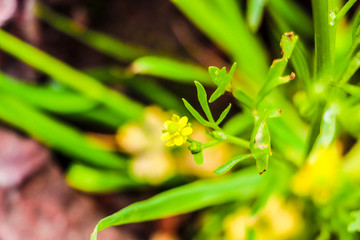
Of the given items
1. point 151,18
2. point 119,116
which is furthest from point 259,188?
point 151,18

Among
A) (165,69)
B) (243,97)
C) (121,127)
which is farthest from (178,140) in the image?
(121,127)

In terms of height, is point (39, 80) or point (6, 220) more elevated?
point (39, 80)

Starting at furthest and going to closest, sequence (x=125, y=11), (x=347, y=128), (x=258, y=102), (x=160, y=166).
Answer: (x=125, y=11), (x=160, y=166), (x=347, y=128), (x=258, y=102)

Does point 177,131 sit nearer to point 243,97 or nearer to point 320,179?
point 243,97

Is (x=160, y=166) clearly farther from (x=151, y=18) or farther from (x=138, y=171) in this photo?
(x=151, y=18)

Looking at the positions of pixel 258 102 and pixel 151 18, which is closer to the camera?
pixel 258 102

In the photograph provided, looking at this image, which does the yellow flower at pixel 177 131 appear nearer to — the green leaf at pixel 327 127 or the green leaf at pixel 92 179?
the green leaf at pixel 327 127
